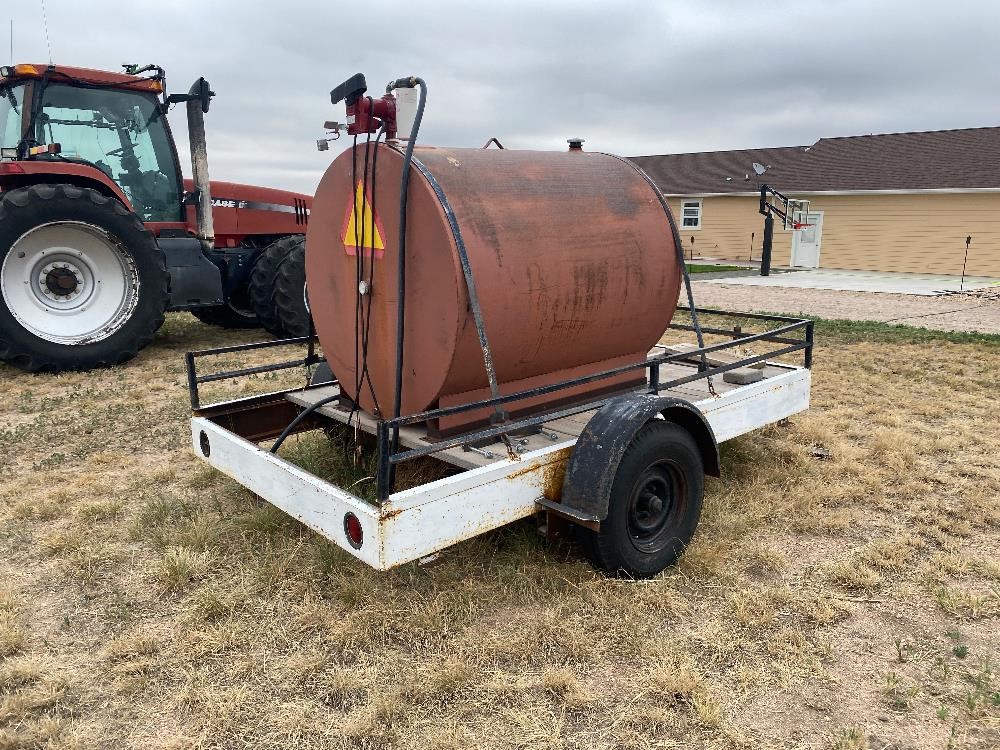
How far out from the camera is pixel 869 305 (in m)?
14.6

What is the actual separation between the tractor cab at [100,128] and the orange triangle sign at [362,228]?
5822mm

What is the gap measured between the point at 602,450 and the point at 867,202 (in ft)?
76.7

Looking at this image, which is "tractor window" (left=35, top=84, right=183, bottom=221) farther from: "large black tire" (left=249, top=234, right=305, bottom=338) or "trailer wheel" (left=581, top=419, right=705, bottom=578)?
"trailer wheel" (left=581, top=419, right=705, bottom=578)

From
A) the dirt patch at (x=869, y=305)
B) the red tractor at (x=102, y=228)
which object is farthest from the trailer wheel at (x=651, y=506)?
the dirt patch at (x=869, y=305)

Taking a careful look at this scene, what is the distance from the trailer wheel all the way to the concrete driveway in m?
15.6

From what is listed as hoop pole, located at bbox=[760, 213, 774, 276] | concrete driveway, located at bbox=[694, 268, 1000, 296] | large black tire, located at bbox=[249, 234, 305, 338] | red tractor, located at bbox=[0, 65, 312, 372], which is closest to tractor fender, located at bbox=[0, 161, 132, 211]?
red tractor, located at bbox=[0, 65, 312, 372]

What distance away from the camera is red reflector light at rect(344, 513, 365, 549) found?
3.08 meters

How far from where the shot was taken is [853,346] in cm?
967

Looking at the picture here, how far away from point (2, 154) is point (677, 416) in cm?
808

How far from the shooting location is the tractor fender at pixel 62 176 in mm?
7855

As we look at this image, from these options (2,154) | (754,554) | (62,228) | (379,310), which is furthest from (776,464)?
(2,154)

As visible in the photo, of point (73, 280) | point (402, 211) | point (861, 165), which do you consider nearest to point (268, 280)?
point (73, 280)

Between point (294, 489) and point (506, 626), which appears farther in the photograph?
point (294, 489)

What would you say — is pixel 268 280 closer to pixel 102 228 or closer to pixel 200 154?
pixel 200 154
